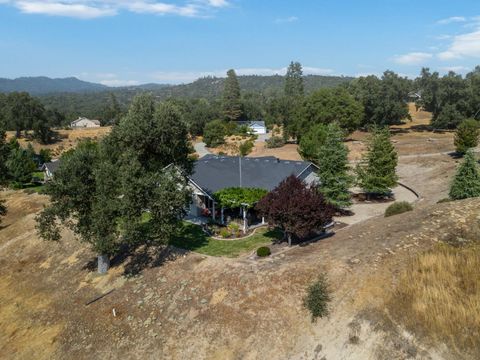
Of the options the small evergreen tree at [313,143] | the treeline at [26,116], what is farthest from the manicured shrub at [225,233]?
the treeline at [26,116]

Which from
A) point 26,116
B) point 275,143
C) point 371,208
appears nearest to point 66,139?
point 26,116

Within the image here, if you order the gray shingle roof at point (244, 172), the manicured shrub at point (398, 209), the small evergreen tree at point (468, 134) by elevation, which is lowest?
the manicured shrub at point (398, 209)

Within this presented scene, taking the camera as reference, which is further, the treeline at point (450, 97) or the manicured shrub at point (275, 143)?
the manicured shrub at point (275, 143)

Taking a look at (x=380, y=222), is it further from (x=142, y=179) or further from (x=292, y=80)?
(x=292, y=80)

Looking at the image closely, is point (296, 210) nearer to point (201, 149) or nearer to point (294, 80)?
point (201, 149)

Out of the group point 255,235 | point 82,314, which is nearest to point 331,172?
point 255,235

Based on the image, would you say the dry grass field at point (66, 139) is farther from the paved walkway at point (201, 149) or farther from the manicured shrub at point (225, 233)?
the manicured shrub at point (225, 233)

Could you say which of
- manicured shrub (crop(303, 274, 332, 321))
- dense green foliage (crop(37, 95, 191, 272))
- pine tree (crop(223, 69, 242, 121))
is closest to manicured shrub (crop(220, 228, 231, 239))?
dense green foliage (crop(37, 95, 191, 272))
